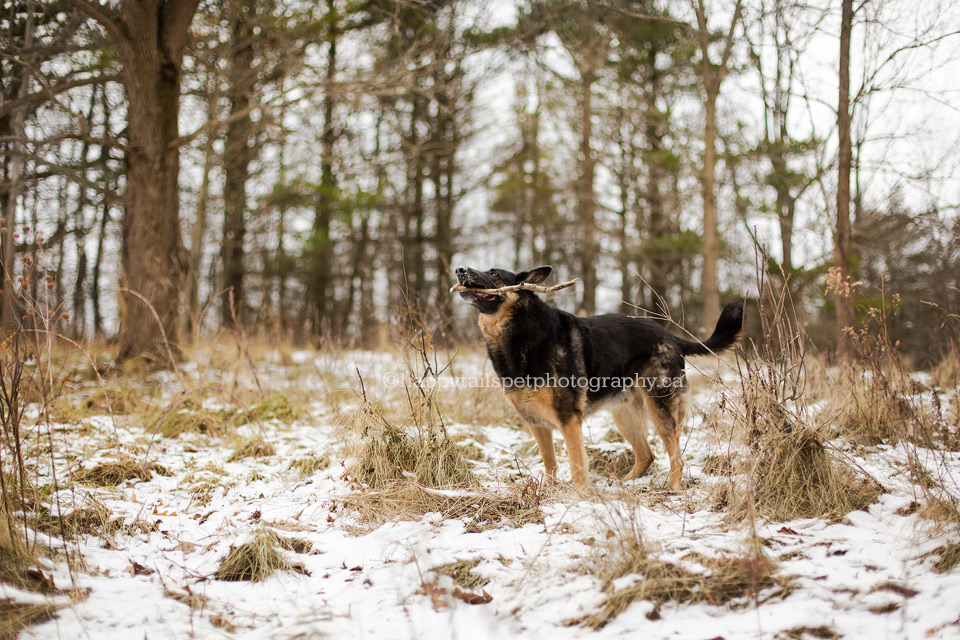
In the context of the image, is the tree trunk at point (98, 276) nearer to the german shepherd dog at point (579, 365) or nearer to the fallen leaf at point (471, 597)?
the german shepherd dog at point (579, 365)

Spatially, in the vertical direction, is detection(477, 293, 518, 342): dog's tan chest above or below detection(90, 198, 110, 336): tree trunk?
below

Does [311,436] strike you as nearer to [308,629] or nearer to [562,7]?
[308,629]

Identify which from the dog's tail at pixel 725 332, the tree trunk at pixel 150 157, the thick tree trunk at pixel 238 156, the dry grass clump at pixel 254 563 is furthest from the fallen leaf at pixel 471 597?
the tree trunk at pixel 150 157

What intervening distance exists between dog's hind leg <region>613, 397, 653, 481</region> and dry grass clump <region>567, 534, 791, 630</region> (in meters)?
2.00

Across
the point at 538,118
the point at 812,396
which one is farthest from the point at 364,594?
the point at 538,118

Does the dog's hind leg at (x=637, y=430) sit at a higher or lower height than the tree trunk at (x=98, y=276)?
lower

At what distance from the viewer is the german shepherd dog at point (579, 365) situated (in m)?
3.94

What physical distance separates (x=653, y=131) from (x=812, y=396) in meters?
11.7

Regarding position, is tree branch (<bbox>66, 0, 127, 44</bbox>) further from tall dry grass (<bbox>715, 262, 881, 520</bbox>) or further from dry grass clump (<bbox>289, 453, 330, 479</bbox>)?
tall dry grass (<bbox>715, 262, 881, 520</bbox>)

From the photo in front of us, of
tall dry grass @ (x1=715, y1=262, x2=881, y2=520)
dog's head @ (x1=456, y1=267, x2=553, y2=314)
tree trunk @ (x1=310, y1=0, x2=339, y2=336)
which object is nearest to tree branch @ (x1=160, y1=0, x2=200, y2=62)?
tree trunk @ (x1=310, y1=0, x2=339, y2=336)

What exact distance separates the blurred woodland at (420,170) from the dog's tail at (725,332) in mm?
528

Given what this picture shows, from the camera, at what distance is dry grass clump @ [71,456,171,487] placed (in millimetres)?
3894

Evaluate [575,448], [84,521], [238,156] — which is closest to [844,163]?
[575,448]

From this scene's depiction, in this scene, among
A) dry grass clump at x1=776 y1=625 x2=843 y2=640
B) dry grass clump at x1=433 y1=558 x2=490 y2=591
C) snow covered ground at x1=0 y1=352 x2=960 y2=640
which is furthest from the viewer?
dry grass clump at x1=433 y1=558 x2=490 y2=591
